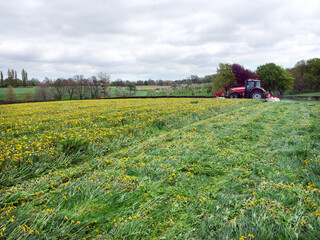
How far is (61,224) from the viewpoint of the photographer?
2.86m

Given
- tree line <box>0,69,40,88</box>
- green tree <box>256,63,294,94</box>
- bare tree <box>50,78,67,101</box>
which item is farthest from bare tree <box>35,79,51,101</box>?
green tree <box>256,63,294,94</box>

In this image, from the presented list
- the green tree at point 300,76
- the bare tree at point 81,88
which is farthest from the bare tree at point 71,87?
the green tree at point 300,76

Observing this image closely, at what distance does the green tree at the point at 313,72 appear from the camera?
61094 millimetres

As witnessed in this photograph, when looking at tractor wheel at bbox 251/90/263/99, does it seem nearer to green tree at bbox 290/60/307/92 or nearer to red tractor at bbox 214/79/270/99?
red tractor at bbox 214/79/270/99

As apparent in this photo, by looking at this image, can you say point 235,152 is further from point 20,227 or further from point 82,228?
point 20,227

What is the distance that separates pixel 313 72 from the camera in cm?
6212

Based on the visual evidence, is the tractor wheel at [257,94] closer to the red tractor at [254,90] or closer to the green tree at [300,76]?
the red tractor at [254,90]

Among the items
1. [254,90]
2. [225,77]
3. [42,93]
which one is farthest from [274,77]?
[42,93]

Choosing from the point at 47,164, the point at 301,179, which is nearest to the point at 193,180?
the point at 301,179

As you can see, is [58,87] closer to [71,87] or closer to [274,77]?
[71,87]

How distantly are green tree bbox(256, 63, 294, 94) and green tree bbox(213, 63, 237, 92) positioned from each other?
1288 cm

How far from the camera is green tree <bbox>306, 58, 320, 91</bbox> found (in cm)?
6109

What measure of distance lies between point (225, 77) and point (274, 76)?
52.2ft

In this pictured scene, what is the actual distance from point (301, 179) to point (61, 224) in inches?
192
